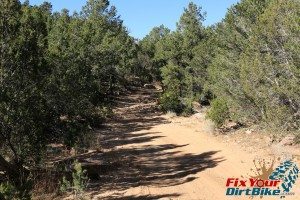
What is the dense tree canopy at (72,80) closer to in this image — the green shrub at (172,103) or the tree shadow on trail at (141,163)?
the tree shadow on trail at (141,163)

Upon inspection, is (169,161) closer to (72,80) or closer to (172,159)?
(172,159)

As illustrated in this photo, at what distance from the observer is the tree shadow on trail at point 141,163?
54.5 ft

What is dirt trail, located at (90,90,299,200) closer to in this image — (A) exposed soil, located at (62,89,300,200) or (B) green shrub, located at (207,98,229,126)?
(A) exposed soil, located at (62,89,300,200)

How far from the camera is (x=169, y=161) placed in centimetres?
2058

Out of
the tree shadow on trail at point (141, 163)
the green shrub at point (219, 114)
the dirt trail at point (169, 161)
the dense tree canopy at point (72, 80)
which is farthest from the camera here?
the green shrub at point (219, 114)

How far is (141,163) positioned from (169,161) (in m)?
1.44

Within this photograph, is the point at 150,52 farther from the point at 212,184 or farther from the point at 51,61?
the point at 212,184

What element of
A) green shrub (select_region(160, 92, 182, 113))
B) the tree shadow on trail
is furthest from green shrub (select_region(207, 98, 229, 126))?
green shrub (select_region(160, 92, 182, 113))

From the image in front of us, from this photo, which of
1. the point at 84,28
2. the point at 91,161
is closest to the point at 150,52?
the point at 84,28

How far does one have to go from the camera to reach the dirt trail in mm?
15281

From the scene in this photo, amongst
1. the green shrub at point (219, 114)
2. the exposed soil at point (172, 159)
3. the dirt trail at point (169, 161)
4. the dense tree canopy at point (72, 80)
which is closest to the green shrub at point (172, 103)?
the dirt trail at point (169, 161)

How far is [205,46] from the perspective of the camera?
124 feet

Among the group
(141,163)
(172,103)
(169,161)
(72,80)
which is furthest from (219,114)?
(172,103)

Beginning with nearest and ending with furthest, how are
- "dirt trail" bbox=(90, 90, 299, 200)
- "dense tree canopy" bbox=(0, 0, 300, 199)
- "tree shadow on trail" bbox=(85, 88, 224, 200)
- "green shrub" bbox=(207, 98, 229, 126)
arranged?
"dense tree canopy" bbox=(0, 0, 300, 199) < "dirt trail" bbox=(90, 90, 299, 200) < "tree shadow on trail" bbox=(85, 88, 224, 200) < "green shrub" bbox=(207, 98, 229, 126)
